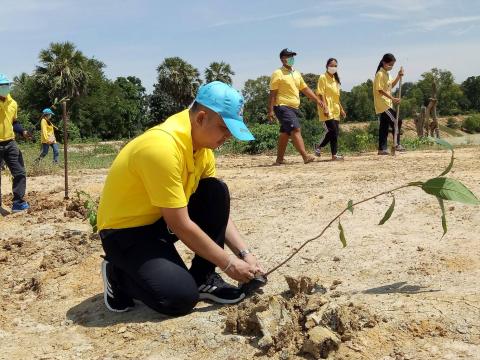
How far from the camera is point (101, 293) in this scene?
2928 millimetres

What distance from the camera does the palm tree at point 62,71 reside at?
34906 millimetres

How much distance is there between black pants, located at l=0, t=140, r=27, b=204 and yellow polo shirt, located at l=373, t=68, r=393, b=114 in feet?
15.3

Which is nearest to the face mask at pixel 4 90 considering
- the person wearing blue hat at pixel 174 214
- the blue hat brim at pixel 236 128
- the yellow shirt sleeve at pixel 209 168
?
the person wearing blue hat at pixel 174 214

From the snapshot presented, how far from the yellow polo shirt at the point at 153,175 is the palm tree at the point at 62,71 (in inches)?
1343

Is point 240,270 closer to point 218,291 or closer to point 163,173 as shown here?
point 218,291

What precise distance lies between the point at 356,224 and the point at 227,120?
63.8 inches

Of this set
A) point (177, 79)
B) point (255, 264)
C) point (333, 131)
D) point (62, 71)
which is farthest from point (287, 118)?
point (177, 79)

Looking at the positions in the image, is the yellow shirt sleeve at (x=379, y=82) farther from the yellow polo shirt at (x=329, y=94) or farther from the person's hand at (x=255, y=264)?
the person's hand at (x=255, y=264)

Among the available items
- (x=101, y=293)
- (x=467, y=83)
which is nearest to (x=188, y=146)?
(x=101, y=293)

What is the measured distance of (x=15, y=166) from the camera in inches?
212

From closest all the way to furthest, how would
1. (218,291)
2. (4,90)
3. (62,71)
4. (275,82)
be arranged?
(218,291), (4,90), (275,82), (62,71)

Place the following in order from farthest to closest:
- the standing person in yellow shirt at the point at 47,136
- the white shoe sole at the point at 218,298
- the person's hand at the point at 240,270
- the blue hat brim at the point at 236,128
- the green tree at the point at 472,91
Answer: the green tree at the point at 472,91
the standing person in yellow shirt at the point at 47,136
the white shoe sole at the point at 218,298
the person's hand at the point at 240,270
the blue hat brim at the point at 236,128

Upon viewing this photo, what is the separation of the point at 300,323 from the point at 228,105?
0.91 m

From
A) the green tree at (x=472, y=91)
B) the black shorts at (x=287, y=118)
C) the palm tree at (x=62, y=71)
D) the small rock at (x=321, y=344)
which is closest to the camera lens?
the small rock at (x=321, y=344)
